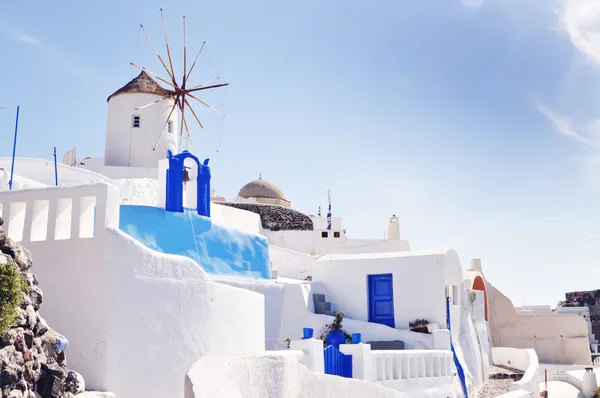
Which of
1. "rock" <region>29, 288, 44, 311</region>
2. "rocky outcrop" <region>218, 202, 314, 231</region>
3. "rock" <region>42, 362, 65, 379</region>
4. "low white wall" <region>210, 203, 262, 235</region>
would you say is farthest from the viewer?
"rocky outcrop" <region>218, 202, 314, 231</region>

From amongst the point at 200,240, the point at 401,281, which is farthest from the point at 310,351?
the point at 401,281

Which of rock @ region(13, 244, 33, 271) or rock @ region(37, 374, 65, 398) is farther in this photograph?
rock @ region(13, 244, 33, 271)

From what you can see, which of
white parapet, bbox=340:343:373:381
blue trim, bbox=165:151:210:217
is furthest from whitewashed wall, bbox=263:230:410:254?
white parapet, bbox=340:343:373:381

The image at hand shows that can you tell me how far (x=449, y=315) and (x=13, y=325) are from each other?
39.8 feet

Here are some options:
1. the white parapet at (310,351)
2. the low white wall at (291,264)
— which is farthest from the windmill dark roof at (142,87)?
the white parapet at (310,351)

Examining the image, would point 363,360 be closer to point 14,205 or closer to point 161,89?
point 14,205

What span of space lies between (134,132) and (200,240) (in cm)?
990

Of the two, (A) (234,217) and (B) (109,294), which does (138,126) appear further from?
(B) (109,294)

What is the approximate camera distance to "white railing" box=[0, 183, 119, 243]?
8.05 metres

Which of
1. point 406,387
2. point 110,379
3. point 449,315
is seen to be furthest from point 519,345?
point 110,379

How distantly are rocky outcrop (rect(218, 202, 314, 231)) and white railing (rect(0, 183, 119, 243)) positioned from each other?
18.7 meters

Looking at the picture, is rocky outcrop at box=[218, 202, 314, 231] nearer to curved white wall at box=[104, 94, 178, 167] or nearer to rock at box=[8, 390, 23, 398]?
curved white wall at box=[104, 94, 178, 167]

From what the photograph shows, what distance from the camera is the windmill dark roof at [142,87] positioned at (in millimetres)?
22688

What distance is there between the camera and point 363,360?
11492 mm
